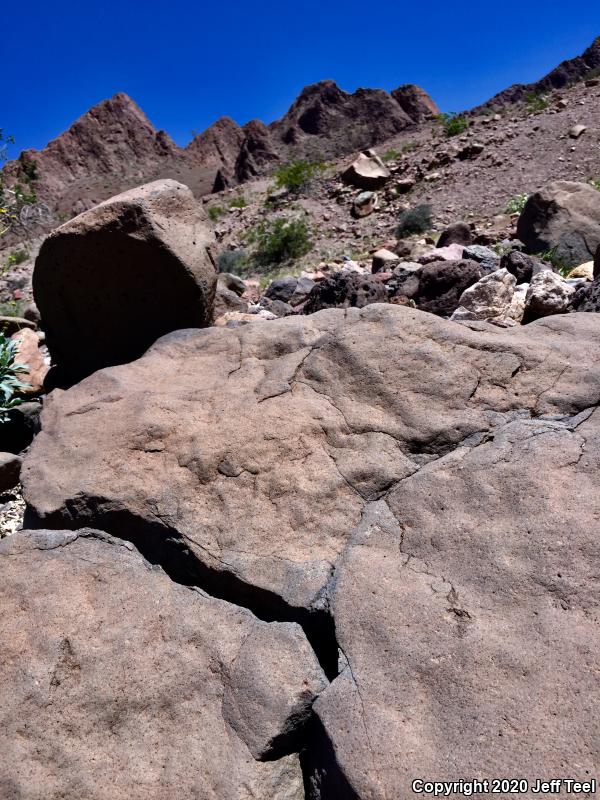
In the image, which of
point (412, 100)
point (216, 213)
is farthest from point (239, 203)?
point (412, 100)

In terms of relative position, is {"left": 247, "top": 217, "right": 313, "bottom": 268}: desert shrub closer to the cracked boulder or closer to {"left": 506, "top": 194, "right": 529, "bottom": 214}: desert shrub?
{"left": 506, "top": 194, "right": 529, "bottom": 214}: desert shrub

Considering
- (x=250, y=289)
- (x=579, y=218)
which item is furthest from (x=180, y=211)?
(x=579, y=218)

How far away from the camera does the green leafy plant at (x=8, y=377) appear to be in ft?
12.7

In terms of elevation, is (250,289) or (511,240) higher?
(250,289)

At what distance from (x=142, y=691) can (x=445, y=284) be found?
3.80 m

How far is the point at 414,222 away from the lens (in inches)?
391

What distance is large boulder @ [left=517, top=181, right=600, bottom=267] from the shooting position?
6.56 m

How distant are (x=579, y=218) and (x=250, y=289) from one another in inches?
152

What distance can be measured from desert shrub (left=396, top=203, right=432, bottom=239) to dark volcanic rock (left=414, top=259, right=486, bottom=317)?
5.29m

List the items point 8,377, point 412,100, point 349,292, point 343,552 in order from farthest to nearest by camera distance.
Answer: point 412,100 → point 349,292 → point 8,377 → point 343,552

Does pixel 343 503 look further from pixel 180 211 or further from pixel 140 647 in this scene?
pixel 180 211

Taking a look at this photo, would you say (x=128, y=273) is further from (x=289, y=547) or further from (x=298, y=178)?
(x=298, y=178)

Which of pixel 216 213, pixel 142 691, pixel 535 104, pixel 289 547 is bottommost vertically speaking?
pixel 142 691

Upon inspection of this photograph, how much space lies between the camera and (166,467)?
237cm
